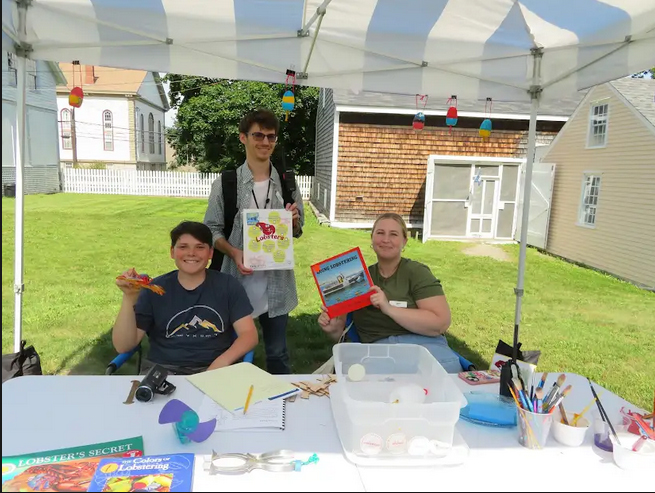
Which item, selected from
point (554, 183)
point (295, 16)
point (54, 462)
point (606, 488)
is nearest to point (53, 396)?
point (54, 462)

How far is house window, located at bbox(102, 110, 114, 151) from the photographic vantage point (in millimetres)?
26688

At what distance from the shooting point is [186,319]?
7.67ft

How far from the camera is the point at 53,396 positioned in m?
1.74

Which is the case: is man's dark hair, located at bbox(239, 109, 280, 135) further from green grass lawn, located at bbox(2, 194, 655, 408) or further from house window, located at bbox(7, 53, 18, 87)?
green grass lawn, located at bbox(2, 194, 655, 408)

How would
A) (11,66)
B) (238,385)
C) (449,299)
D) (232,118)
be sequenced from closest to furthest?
1. (238,385)
2. (449,299)
3. (11,66)
4. (232,118)

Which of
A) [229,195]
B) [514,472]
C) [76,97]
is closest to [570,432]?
[514,472]

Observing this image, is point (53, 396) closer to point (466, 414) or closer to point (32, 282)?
point (466, 414)

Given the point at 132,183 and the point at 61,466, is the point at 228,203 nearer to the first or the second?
the point at 61,466

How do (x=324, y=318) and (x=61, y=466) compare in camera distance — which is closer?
(x=61, y=466)

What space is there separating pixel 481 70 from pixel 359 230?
862 cm

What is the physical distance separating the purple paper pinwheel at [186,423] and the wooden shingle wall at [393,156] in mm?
10425

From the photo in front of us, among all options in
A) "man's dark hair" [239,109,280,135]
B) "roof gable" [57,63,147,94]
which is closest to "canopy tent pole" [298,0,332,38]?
"man's dark hair" [239,109,280,135]

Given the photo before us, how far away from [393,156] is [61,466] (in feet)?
35.7

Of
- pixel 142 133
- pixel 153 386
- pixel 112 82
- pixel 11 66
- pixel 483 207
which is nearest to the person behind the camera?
pixel 153 386
